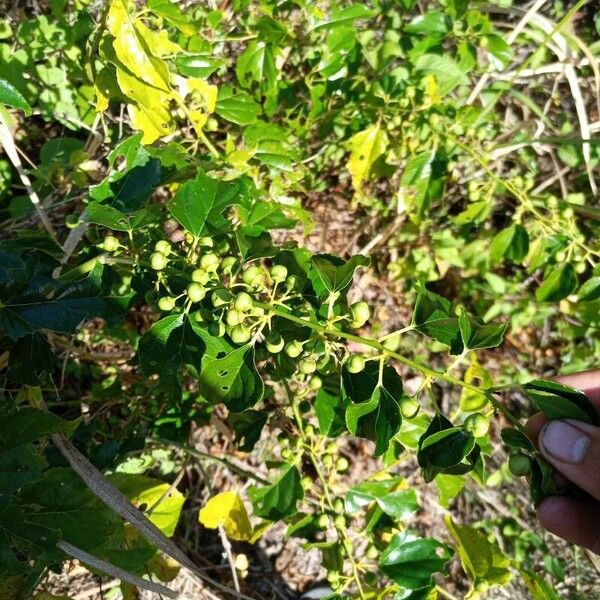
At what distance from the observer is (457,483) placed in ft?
5.77

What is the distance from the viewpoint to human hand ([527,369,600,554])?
1.25m

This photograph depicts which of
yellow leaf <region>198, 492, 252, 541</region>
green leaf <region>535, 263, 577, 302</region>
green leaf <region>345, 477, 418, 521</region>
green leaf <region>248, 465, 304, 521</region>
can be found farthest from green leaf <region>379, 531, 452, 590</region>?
green leaf <region>535, 263, 577, 302</region>

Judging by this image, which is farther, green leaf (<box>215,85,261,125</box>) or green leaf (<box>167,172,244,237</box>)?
green leaf (<box>215,85,261,125</box>)

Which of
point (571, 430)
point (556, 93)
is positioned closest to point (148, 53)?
point (571, 430)

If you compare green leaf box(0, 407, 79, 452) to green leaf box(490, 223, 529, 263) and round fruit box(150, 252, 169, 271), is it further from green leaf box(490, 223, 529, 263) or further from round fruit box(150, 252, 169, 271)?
green leaf box(490, 223, 529, 263)

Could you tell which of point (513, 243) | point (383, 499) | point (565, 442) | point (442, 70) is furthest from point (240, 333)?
point (442, 70)

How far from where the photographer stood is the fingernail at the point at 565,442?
1240 mm

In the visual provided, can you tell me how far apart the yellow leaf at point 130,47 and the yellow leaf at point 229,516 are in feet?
4.21

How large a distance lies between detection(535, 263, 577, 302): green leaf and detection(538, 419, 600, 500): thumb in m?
0.91

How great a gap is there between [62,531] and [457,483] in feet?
3.32

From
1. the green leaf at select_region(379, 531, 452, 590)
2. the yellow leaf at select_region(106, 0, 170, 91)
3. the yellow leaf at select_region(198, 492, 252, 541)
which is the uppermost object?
the yellow leaf at select_region(106, 0, 170, 91)

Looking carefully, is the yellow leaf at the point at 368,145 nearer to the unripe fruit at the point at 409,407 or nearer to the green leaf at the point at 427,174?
the green leaf at the point at 427,174

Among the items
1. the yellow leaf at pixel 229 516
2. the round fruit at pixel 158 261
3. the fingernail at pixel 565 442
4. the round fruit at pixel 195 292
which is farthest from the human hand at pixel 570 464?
the yellow leaf at pixel 229 516

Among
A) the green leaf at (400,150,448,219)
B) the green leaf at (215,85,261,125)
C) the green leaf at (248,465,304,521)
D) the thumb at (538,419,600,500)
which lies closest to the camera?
the thumb at (538,419,600,500)
